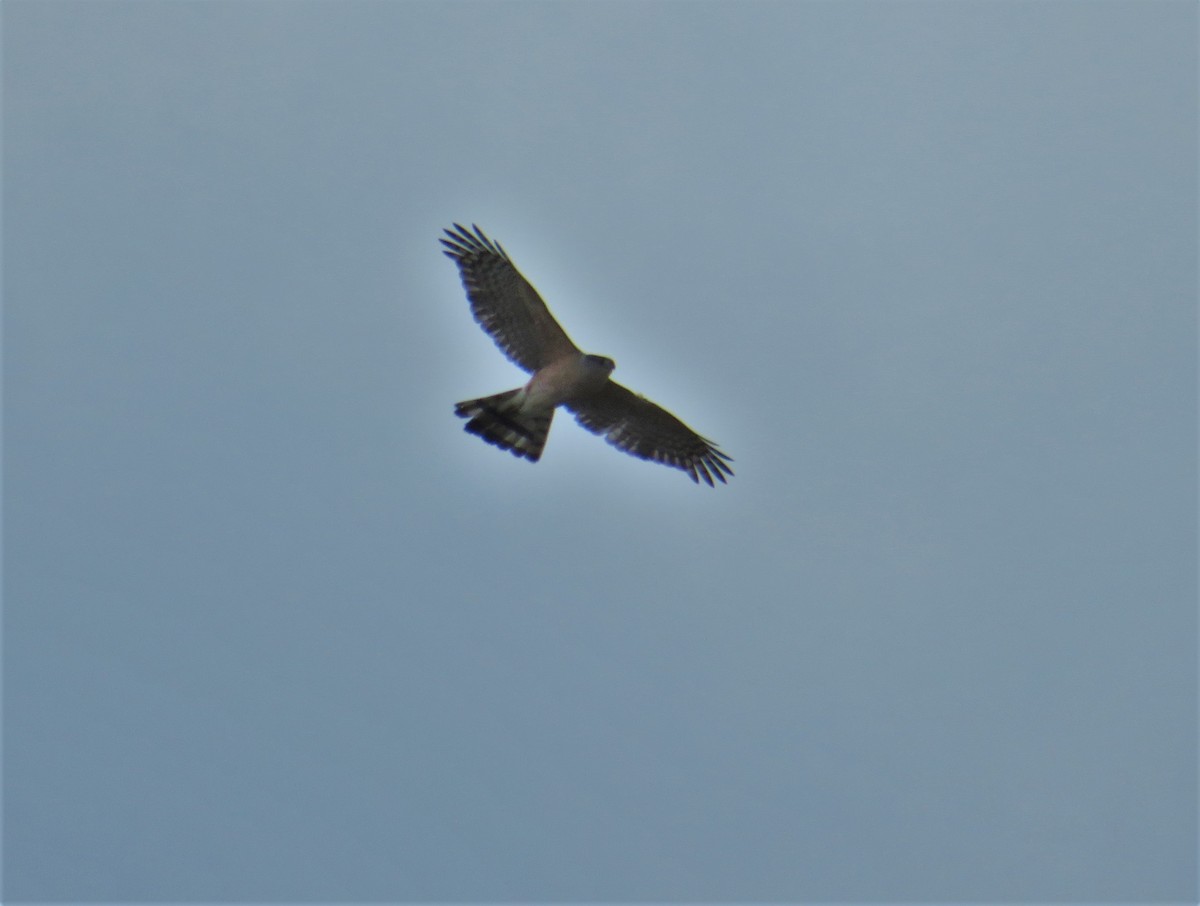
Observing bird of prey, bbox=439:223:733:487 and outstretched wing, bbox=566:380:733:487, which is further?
outstretched wing, bbox=566:380:733:487

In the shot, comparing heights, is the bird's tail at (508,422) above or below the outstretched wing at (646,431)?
below

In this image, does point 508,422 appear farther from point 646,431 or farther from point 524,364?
point 646,431

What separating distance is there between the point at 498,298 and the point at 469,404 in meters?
1.29

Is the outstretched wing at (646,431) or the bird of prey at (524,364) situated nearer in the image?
the bird of prey at (524,364)

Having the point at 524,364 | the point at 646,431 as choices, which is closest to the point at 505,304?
the point at 524,364

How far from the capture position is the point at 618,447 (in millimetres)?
21469

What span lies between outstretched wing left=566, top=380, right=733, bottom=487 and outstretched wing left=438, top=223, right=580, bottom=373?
0.79 metres

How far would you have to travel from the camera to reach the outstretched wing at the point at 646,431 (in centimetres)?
2084

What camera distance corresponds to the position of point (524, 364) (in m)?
20.6

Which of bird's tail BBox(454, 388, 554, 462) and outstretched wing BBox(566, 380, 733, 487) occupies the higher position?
outstretched wing BBox(566, 380, 733, 487)

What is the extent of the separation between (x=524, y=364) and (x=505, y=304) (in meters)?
0.75

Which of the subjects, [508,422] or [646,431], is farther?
[646,431]

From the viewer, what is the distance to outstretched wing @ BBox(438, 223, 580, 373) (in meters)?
20.2

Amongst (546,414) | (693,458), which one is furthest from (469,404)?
(693,458)
